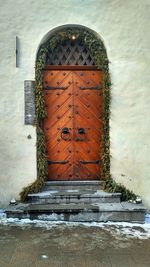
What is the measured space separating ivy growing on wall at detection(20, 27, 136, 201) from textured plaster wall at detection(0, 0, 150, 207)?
10 cm

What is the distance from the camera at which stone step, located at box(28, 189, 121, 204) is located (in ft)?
20.7

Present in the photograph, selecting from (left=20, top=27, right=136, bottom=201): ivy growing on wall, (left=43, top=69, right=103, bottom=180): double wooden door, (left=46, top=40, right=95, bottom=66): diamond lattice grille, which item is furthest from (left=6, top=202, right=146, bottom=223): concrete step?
(left=46, top=40, right=95, bottom=66): diamond lattice grille

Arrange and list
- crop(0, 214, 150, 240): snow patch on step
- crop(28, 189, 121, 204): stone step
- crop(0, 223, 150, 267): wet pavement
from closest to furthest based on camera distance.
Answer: crop(0, 223, 150, 267): wet pavement < crop(0, 214, 150, 240): snow patch on step < crop(28, 189, 121, 204): stone step

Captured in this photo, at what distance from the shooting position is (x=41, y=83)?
6715 mm

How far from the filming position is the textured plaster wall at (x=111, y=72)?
6.66m

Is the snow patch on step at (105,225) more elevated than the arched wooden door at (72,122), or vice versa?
the arched wooden door at (72,122)

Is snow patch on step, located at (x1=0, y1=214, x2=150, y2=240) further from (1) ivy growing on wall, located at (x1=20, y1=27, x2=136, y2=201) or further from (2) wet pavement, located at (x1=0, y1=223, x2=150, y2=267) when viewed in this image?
(1) ivy growing on wall, located at (x1=20, y1=27, x2=136, y2=201)

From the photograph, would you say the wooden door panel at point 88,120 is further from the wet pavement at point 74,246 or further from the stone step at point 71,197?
the wet pavement at point 74,246

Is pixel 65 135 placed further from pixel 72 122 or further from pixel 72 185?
pixel 72 185

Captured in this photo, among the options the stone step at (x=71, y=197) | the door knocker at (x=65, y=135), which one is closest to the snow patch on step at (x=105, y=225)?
the stone step at (x=71, y=197)

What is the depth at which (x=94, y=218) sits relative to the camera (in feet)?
19.5

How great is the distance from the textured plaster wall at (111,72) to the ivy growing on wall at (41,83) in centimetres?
10

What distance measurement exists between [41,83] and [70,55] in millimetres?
783

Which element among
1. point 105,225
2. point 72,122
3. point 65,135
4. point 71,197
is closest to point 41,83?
point 72,122
